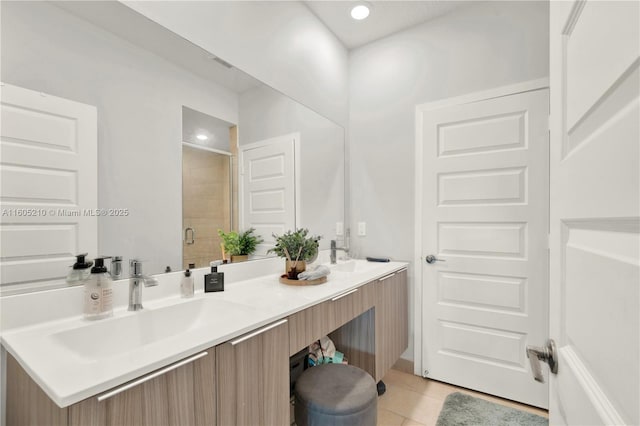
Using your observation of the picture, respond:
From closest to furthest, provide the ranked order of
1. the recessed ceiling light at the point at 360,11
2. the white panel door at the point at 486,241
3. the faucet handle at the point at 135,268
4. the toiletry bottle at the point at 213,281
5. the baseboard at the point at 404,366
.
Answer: the faucet handle at the point at 135,268, the toiletry bottle at the point at 213,281, the white panel door at the point at 486,241, the recessed ceiling light at the point at 360,11, the baseboard at the point at 404,366

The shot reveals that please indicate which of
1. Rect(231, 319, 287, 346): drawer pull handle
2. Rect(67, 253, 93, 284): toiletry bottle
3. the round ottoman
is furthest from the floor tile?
Rect(67, 253, 93, 284): toiletry bottle

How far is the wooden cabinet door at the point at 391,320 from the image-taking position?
6.26ft

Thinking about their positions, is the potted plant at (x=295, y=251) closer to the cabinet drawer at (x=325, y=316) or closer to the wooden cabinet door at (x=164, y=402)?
the cabinet drawer at (x=325, y=316)

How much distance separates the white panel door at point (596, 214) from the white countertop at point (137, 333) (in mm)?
825

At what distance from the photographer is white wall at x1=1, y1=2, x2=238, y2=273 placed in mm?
988

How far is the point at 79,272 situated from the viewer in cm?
105

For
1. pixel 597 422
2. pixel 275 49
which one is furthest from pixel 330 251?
pixel 597 422

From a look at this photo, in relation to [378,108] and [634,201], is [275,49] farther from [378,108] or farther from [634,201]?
[634,201]

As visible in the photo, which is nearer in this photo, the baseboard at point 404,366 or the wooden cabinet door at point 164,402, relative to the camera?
the wooden cabinet door at point 164,402

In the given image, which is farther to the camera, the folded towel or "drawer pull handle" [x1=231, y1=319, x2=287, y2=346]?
the folded towel

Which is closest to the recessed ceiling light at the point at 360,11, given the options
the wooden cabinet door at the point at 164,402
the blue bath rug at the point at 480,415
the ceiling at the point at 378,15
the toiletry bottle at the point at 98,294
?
the ceiling at the point at 378,15

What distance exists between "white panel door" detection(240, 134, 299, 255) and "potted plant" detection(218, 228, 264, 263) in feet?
0.12

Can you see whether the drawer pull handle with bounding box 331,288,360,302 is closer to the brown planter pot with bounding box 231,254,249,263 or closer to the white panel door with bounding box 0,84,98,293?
the brown planter pot with bounding box 231,254,249,263

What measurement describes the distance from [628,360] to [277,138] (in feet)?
6.11
